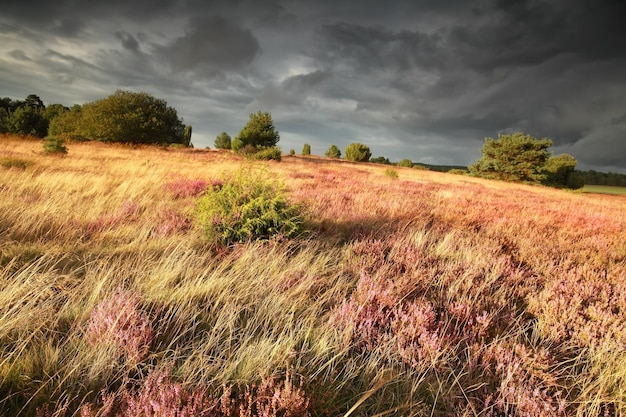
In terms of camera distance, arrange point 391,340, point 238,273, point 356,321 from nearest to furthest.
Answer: point 391,340
point 356,321
point 238,273

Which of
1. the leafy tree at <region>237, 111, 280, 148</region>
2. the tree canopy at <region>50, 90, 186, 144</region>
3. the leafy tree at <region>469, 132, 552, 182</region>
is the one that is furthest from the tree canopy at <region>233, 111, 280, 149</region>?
the leafy tree at <region>469, 132, 552, 182</region>

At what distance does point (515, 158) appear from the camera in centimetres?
3681

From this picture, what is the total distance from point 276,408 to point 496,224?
6.74 metres

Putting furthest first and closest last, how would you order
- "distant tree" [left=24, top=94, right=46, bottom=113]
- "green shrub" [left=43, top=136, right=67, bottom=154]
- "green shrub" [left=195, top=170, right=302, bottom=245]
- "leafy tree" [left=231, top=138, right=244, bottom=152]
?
"distant tree" [left=24, top=94, right=46, bottom=113]
"leafy tree" [left=231, top=138, right=244, bottom=152]
"green shrub" [left=43, top=136, right=67, bottom=154]
"green shrub" [left=195, top=170, right=302, bottom=245]

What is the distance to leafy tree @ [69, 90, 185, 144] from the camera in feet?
118

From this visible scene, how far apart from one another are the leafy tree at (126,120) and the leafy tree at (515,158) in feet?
150

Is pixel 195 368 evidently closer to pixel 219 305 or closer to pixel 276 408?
pixel 276 408

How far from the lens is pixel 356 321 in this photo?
245 centimetres

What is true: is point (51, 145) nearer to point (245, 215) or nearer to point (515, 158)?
point (245, 215)

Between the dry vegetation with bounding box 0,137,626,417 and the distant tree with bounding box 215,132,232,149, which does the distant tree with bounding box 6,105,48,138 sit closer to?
the distant tree with bounding box 215,132,232,149

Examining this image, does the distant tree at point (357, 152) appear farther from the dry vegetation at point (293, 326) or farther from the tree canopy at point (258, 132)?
the dry vegetation at point (293, 326)

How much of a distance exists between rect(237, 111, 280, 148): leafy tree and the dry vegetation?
37384mm

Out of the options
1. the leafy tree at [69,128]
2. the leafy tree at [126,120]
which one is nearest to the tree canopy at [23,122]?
the leafy tree at [69,128]

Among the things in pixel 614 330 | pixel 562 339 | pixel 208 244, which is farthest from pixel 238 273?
pixel 614 330
